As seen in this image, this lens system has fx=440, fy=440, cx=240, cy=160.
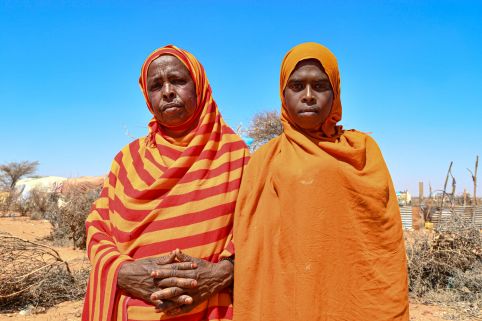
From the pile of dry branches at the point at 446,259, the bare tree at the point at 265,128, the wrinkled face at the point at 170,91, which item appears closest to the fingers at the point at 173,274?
the wrinkled face at the point at 170,91

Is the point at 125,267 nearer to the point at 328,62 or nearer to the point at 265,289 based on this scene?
the point at 265,289

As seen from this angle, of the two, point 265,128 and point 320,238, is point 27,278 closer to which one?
point 320,238

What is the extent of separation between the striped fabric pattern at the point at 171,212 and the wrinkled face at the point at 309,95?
1.24ft

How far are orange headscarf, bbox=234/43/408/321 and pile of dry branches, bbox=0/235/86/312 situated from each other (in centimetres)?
439

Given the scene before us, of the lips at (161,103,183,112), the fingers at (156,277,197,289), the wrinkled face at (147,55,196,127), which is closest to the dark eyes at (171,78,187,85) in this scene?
the wrinkled face at (147,55,196,127)

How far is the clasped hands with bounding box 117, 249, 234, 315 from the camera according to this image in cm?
194

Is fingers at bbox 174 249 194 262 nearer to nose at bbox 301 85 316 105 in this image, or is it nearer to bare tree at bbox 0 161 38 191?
nose at bbox 301 85 316 105

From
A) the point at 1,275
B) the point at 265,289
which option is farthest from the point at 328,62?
the point at 1,275

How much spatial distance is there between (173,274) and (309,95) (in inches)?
40.9

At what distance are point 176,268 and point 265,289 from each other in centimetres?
43

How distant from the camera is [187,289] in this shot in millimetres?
1962

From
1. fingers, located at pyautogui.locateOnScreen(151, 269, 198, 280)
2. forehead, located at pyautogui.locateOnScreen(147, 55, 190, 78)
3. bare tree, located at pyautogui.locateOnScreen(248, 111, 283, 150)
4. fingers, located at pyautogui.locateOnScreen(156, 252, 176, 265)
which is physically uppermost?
bare tree, located at pyautogui.locateOnScreen(248, 111, 283, 150)

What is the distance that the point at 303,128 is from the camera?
7.24 ft

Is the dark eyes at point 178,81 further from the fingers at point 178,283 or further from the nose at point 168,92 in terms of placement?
the fingers at point 178,283
